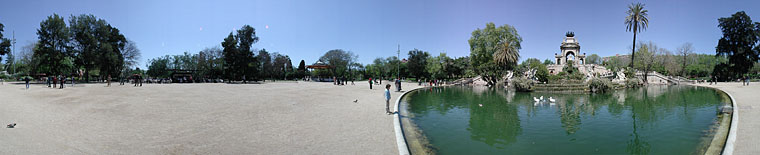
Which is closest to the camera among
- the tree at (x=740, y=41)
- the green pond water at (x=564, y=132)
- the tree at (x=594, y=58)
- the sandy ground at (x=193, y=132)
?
the sandy ground at (x=193, y=132)

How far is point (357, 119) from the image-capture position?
32.3 ft

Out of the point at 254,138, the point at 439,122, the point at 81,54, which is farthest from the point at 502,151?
the point at 81,54

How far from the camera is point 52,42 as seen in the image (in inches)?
1613

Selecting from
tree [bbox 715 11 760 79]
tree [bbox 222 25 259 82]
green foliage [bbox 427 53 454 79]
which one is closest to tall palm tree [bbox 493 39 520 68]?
green foliage [bbox 427 53 454 79]

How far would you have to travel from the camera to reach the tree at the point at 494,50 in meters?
47.8

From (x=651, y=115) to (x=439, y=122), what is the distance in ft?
31.9

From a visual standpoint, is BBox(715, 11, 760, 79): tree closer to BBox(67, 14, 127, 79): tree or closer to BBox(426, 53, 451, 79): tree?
BBox(426, 53, 451, 79): tree

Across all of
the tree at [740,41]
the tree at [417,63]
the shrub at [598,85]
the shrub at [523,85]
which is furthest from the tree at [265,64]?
the tree at [740,41]

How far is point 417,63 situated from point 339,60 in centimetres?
2092

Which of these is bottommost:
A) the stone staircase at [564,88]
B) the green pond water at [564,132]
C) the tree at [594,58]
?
the green pond water at [564,132]

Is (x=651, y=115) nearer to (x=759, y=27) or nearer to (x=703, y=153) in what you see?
(x=703, y=153)

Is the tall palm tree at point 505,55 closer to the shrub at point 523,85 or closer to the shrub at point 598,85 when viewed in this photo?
the shrub at point 523,85

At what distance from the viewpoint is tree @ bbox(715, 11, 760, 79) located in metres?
47.2

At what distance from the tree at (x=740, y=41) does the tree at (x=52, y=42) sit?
320ft
